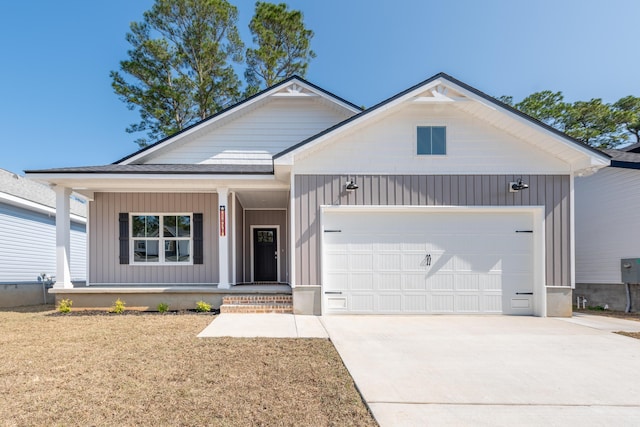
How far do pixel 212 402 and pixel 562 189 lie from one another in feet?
26.6

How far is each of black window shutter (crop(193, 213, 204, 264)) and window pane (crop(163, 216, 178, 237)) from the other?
0.60 metres

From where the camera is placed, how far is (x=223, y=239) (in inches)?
324

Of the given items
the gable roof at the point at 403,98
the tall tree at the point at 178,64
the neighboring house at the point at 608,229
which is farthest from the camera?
the tall tree at the point at 178,64

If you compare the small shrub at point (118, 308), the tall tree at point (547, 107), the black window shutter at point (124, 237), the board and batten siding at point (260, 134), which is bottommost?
the small shrub at point (118, 308)

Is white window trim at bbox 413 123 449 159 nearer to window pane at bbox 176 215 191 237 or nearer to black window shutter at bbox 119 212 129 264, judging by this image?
window pane at bbox 176 215 191 237

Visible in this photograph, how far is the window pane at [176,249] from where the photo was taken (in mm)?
9469

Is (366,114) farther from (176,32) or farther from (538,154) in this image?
(176,32)

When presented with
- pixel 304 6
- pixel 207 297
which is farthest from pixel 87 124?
pixel 207 297

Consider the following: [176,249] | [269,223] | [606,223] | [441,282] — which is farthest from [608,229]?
[176,249]

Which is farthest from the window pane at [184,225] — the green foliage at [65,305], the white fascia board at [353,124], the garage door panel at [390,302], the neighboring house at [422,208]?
the garage door panel at [390,302]

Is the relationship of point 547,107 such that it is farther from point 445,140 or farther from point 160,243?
point 160,243

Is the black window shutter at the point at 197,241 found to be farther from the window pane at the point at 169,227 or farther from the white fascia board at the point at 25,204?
the white fascia board at the point at 25,204

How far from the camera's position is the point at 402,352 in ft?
15.7

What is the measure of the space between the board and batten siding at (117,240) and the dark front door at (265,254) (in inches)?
87.2
